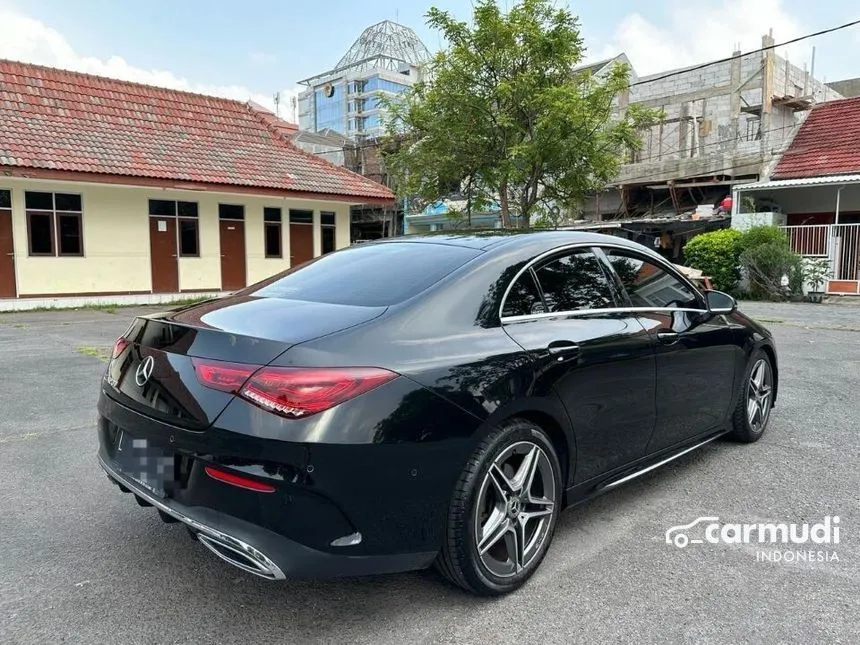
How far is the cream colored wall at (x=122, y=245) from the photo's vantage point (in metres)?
15.6

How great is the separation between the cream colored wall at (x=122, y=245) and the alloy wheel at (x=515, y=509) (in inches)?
633

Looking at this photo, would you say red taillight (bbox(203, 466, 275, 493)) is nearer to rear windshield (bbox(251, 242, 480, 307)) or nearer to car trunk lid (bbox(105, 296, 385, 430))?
car trunk lid (bbox(105, 296, 385, 430))

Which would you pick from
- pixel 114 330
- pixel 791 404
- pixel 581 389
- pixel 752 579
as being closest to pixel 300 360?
pixel 581 389

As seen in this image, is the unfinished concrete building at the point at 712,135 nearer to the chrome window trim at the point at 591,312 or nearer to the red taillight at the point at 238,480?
the chrome window trim at the point at 591,312

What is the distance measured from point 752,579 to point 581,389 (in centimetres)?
110

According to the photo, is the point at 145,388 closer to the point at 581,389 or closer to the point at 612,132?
the point at 581,389

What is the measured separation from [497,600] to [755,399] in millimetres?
2952

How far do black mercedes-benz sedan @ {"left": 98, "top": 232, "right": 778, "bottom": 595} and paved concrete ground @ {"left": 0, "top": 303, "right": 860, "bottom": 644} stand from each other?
0.25 metres

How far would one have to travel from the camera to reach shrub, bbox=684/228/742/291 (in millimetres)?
17828

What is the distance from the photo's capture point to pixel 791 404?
5.90m

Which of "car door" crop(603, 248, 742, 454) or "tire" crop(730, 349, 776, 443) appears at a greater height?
"car door" crop(603, 248, 742, 454)

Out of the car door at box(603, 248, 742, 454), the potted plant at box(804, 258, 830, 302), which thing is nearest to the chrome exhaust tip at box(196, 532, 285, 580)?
the car door at box(603, 248, 742, 454)

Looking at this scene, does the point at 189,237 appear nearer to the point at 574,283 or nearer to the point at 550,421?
the point at 574,283

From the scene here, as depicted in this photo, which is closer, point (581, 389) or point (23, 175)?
point (581, 389)
